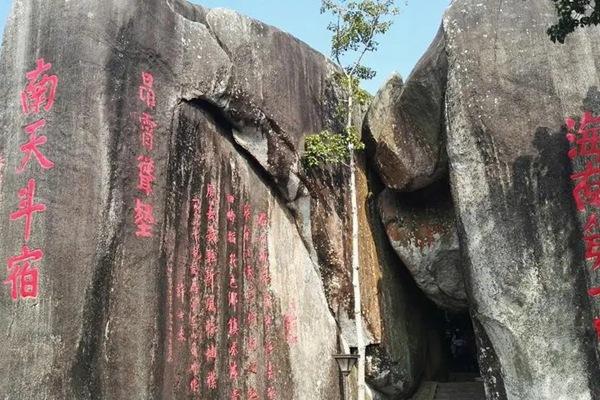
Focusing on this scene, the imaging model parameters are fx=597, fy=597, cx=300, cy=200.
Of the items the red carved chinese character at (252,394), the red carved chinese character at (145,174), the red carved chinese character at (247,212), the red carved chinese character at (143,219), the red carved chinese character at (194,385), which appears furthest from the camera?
the red carved chinese character at (247,212)

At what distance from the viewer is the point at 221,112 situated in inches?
292

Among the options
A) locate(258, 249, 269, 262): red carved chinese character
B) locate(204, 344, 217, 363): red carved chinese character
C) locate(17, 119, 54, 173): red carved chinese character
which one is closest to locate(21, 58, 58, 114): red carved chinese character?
locate(17, 119, 54, 173): red carved chinese character

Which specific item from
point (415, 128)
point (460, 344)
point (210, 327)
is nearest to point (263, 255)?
point (210, 327)

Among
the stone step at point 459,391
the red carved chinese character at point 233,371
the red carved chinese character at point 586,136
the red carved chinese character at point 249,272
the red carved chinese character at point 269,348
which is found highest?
the red carved chinese character at point 586,136

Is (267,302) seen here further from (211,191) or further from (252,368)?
(211,191)

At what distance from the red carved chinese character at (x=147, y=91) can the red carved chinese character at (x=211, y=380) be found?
2917 mm

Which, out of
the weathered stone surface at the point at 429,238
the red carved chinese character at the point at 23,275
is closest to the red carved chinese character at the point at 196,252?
the red carved chinese character at the point at 23,275

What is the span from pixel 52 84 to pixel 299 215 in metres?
3.81

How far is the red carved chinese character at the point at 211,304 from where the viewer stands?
6.53 meters

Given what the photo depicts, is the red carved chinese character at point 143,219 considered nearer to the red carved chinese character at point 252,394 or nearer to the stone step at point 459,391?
the red carved chinese character at point 252,394

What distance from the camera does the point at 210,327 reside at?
648 centimetres

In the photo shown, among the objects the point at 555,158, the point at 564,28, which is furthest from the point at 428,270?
the point at 564,28

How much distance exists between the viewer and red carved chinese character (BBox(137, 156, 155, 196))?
600 cm

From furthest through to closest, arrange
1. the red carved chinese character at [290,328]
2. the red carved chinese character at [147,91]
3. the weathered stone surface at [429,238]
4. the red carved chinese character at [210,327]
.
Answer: the weathered stone surface at [429,238], the red carved chinese character at [290,328], the red carved chinese character at [210,327], the red carved chinese character at [147,91]
